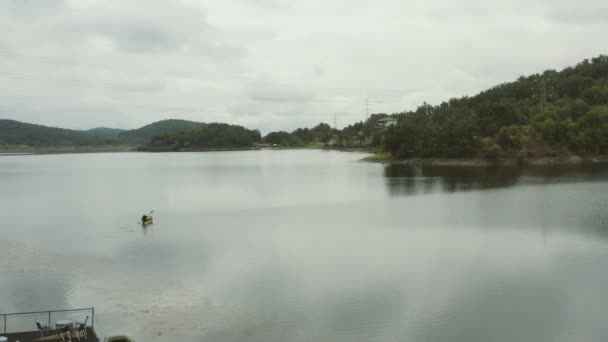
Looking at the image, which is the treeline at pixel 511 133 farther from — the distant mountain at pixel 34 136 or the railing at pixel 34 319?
the distant mountain at pixel 34 136

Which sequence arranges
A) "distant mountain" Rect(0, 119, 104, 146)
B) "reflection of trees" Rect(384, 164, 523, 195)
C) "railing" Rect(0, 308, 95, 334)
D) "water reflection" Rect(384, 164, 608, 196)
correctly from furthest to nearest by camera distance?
"distant mountain" Rect(0, 119, 104, 146), "water reflection" Rect(384, 164, 608, 196), "reflection of trees" Rect(384, 164, 523, 195), "railing" Rect(0, 308, 95, 334)

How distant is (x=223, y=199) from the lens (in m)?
37.6

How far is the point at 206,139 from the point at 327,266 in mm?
160705

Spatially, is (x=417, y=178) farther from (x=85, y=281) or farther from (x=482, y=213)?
(x=85, y=281)

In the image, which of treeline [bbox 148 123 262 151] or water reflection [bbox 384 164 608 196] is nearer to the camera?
water reflection [bbox 384 164 608 196]

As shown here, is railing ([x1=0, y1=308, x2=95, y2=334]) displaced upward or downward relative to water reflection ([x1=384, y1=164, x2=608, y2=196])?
downward

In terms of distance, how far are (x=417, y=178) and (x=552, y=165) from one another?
23.7 meters

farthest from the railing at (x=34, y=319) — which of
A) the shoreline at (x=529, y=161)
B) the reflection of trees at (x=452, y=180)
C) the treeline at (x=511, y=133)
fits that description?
the treeline at (x=511, y=133)

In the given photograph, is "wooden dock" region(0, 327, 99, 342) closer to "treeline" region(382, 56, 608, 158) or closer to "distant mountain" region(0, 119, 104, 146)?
"treeline" region(382, 56, 608, 158)

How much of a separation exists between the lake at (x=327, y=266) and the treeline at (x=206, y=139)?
452ft

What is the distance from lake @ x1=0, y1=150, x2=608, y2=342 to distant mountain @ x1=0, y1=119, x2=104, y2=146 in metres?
137

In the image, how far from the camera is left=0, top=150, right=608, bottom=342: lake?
1183cm

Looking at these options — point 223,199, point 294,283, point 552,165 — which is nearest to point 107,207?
point 223,199

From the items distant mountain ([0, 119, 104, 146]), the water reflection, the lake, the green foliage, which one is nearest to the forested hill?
the water reflection
